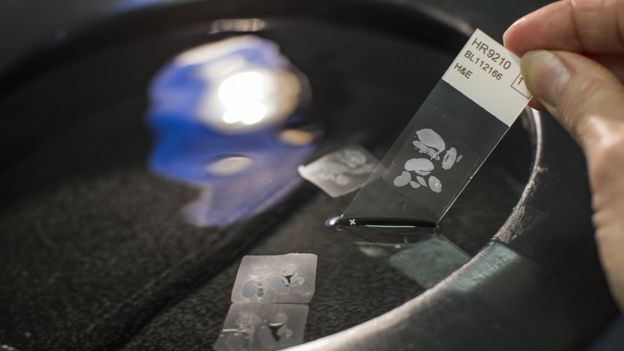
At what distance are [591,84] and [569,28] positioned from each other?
0.10 meters

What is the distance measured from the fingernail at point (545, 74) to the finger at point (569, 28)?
Answer: 0.08 ft

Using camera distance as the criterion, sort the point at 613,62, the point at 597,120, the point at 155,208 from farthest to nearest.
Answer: the point at 155,208 < the point at 613,62 < the point at 597,120

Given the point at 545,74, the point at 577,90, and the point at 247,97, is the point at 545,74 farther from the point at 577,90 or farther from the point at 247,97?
the point at 247,97

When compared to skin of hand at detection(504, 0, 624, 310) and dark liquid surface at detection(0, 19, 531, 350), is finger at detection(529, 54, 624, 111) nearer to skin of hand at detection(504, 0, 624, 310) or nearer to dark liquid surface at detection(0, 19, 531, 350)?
skin of hand at detection(504, 0, 624, 310)

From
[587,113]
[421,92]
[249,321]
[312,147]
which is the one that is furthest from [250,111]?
[587,113]

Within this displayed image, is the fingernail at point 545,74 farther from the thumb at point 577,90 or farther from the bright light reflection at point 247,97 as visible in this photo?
the bright light reflection at point 247,97

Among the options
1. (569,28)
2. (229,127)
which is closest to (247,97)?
(229,127)

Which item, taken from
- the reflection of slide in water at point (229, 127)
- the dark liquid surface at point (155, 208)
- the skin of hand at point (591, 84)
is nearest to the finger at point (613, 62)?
the skin of hand at point (591, 84)

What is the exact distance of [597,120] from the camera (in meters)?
0.50

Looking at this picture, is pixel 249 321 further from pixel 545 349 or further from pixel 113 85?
pixel 113 85

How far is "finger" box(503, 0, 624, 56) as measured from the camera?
60cm

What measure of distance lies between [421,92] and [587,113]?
1.29ft

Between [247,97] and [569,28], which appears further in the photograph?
[247,97]

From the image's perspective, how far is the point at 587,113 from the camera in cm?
52
